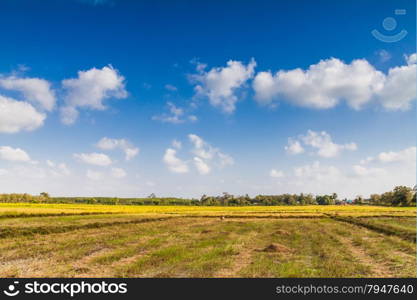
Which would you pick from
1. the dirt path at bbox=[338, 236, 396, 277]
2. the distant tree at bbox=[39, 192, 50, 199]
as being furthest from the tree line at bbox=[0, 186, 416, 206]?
the dirt path at bbox=[338, 236, 396, 277]

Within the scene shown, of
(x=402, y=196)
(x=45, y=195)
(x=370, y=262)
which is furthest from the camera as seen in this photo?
(x=45, y=195)

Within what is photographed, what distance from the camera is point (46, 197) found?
16312 centimetres

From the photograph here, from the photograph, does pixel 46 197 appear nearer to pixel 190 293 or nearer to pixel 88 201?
pixel 88 201

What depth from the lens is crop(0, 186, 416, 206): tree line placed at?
440ft

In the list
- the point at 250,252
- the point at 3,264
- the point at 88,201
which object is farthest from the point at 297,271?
the point at 88,201

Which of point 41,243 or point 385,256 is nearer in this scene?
point 385,256

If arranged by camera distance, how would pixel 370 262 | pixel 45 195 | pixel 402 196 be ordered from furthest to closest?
pixel 45 195
pixel 402 196
pixel 370 262

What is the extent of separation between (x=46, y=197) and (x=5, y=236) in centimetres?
15579

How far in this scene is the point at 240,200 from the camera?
562ft

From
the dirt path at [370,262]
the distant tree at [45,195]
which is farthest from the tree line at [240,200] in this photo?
the dirt path at [370,262]

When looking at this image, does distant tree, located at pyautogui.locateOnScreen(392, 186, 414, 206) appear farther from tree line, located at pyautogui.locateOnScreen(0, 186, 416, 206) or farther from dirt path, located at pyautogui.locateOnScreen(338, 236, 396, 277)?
dirt path, located at pyautogui.locateOnScreen(338, 236, 396, 277)

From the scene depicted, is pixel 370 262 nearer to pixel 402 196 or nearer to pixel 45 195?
pixel 402 196

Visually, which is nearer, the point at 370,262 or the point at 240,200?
the point at 370,262

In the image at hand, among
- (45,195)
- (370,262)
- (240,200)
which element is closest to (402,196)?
(240,200)
